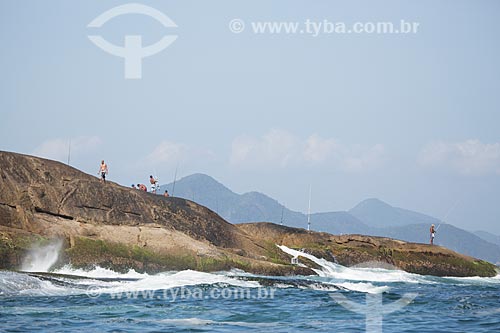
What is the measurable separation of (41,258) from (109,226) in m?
3.94

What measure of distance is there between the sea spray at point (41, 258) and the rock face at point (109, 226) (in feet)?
0.89

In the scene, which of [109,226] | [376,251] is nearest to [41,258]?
[109,226]

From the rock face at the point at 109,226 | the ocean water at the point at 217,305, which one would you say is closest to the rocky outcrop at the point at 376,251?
the rock face at the point at 109,226

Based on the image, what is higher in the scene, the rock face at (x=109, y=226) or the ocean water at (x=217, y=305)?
the rock face at (x=109, y=226)

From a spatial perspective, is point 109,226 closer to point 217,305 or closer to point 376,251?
point 217,305

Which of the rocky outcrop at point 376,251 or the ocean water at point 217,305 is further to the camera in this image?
the rocky outcrop at point 376,251

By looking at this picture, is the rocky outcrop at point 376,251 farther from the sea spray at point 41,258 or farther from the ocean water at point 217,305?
the sea spray at point 41,258

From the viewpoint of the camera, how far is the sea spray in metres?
26.8

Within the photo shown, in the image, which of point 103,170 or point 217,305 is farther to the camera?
point 103,170

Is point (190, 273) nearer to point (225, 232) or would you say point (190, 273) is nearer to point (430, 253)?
point (225, 232)

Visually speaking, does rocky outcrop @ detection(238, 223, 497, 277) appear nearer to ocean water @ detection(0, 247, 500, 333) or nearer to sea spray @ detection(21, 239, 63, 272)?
ocean water @ detection(0, 247, 500, 333)

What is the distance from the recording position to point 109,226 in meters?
30.4

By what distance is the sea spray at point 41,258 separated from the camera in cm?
2675

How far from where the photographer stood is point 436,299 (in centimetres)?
2605
